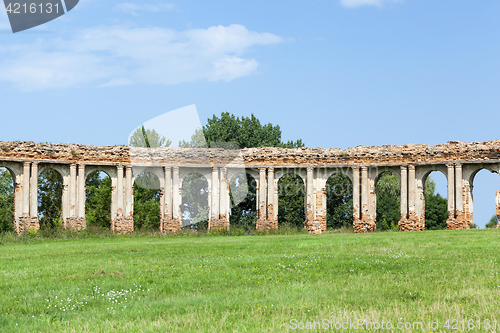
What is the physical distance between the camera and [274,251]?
18.7 metres

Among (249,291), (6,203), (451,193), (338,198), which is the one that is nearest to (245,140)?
(338,198)

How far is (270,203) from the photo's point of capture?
3556 cm

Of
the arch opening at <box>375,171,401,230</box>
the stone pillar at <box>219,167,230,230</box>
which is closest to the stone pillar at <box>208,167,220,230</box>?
the stone pillar at <box>219,167,230,230</box>

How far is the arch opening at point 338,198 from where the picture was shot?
48375mm

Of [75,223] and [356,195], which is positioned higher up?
[356,195]

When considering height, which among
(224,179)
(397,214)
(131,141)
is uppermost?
(131,141)

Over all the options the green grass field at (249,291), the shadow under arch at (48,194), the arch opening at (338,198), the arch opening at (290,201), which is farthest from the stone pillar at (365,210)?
the shadow under arch at (48,194)

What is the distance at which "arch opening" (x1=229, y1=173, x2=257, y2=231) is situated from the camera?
152 ft

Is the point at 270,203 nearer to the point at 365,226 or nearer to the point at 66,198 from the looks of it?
the point at 365,226

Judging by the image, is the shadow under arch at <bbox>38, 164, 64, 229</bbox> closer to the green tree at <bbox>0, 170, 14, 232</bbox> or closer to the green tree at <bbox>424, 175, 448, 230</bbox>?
the green tree at <bbox>0, 170, 14, 232</bbox>

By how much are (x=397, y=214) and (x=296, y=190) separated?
361 inches

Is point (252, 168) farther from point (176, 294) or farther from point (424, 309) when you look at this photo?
point (424, 309)

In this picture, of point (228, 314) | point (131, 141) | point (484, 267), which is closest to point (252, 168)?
point (131, 141)

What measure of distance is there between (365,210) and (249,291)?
24.6m
